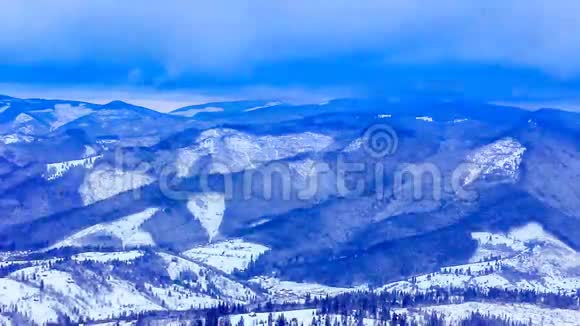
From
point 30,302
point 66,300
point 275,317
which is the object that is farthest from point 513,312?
point 30,302

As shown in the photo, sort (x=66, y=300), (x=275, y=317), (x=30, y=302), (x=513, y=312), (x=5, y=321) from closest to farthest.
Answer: (x=275, y=317), (x=5, y=321), (x=513, y=312), (x=30, y=302), (x=66, y=300)

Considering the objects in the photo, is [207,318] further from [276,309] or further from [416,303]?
[416,303]

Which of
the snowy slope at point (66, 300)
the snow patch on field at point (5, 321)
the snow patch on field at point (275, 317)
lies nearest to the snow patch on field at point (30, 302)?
the snowy slope at point (66, 300)

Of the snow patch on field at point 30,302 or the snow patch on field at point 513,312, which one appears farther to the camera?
the snow patch on field at point 30,302

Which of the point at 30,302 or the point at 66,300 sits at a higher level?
the point at 66,300

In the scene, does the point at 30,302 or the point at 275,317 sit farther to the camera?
the point at 30,302

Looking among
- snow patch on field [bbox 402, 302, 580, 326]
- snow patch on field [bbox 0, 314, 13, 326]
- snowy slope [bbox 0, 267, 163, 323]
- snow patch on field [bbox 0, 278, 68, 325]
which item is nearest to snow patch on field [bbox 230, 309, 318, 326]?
snow patch on field [bbox 402, 302, 580, 326]

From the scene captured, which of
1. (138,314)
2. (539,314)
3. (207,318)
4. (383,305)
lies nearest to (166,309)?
(138,314)

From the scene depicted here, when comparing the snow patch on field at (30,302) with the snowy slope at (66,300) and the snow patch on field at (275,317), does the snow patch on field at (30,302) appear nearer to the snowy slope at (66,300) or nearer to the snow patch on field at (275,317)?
the snowy slope at (66,300)

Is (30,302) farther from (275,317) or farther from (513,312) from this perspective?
(513,312)

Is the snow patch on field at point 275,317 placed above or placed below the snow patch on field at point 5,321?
above

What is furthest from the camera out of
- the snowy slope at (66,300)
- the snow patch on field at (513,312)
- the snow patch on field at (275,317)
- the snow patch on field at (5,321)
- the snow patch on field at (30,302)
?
the snowy slope at (66,300)
